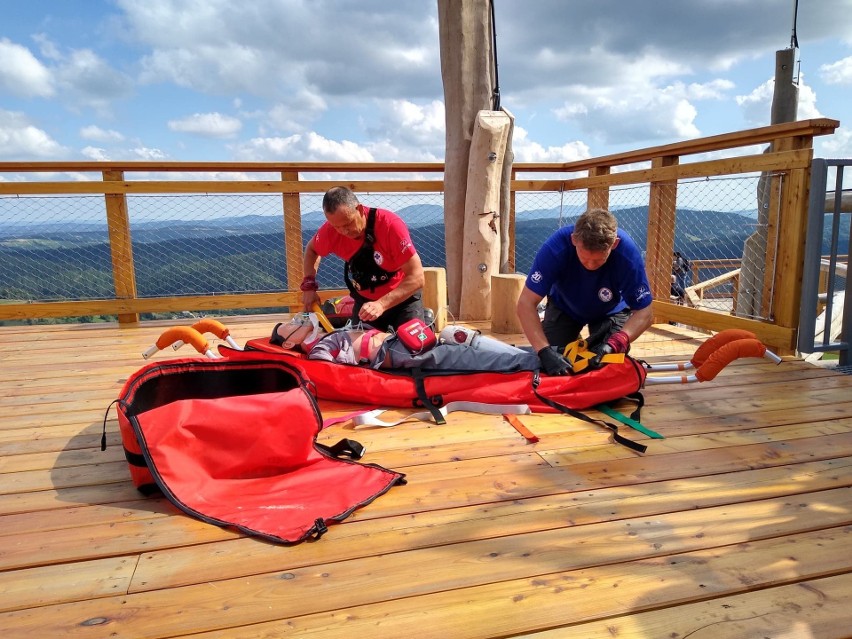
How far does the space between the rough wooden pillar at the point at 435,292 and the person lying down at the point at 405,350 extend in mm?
1464

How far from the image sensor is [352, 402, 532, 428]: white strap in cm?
259

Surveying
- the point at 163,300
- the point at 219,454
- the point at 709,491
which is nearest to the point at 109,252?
the point at 163,300

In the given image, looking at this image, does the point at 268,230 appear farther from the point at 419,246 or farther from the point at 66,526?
the point at 66,526

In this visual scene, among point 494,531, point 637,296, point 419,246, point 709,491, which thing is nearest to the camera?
point 494,531

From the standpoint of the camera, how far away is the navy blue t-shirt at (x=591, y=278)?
3010 millimetres

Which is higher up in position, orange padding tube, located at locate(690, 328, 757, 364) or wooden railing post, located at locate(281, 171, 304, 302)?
wooden railing post, located at locate(281, 171, 304, 302)

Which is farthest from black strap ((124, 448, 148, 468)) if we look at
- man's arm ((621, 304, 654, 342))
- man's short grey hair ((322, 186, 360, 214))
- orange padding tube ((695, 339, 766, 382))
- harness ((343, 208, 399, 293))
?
orange padding tube ((695, 339, 766, 382))

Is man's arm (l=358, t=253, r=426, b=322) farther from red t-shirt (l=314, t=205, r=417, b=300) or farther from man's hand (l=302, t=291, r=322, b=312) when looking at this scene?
man's hand (l=302, t=291, r=322, b=312)

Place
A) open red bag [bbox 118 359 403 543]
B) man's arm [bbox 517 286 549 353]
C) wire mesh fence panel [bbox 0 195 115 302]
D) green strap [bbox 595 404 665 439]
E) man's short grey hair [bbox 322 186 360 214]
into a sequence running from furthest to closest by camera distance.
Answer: wire mesh fence panel [bbox 0 195 115 302] < man's short grey hair [bbox 322 186 360 214] < man's arm [bbox 517 286 549 353] < green strap [bbox 595 404 665 439] < open red bag [bbox 118 359 403 543]

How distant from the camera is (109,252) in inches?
185

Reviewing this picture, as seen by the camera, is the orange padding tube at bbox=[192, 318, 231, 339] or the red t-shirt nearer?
the orange padding tube at bbox=[192, 318, 231, 339]

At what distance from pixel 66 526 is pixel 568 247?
8.14 feet

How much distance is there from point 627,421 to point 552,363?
0.45 meters

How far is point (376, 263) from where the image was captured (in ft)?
11.6
